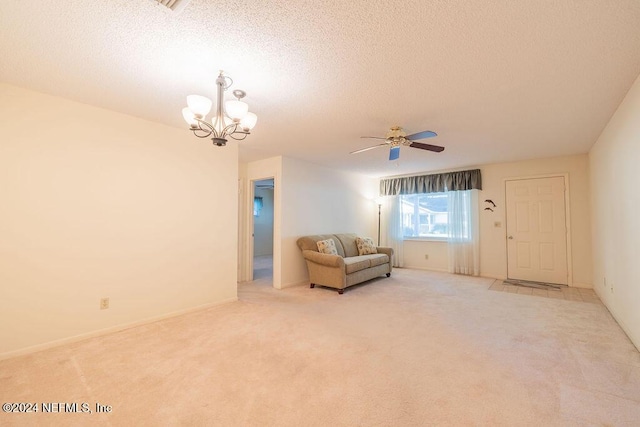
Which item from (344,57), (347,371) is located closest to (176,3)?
(344,57)

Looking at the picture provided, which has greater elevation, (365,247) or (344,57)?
(344,57)

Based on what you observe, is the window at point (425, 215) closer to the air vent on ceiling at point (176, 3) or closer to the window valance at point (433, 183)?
the window valance at point (433, 183)

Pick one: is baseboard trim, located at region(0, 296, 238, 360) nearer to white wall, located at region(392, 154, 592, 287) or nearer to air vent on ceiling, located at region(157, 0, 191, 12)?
air vent on ceiling, located at region(157, 0, 191, 12)

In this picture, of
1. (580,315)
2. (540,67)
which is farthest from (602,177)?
(540,67)

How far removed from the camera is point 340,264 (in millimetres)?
4340

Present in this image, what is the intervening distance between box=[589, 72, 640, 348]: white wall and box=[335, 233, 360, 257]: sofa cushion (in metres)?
3.63

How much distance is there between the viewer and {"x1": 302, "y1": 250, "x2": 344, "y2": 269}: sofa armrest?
14.3 feet

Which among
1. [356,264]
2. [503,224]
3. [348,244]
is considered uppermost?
[503,224]

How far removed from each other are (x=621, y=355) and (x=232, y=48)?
394 cm

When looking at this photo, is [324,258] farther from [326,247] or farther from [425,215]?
[425,215]

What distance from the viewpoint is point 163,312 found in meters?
3.26

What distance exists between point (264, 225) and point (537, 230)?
7326mm

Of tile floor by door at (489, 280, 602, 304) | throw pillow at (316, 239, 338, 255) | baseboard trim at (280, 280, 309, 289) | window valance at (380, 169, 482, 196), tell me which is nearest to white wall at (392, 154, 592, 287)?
window valance at (380, 169, 482, 196)

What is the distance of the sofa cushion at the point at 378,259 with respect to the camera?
200 inches
